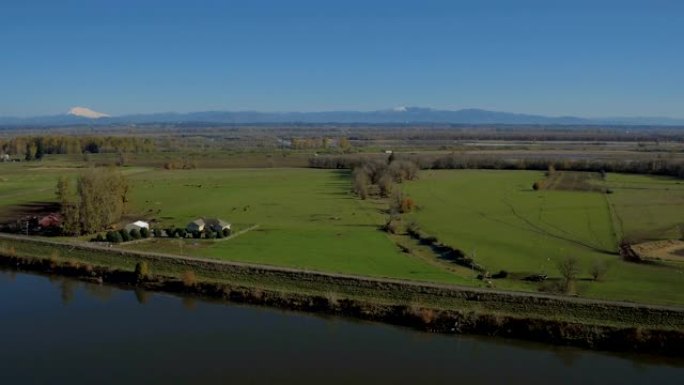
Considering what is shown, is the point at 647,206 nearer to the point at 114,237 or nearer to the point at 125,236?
the point at 125,236

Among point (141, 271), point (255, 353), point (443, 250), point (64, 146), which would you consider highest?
point (64, 146)

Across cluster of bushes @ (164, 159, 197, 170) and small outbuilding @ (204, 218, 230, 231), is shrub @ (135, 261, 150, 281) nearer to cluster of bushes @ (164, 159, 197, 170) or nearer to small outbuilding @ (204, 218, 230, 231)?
small outbuilding @ (204, 218, 230, 231)

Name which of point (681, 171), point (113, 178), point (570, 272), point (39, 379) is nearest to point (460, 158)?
point (681, 171)

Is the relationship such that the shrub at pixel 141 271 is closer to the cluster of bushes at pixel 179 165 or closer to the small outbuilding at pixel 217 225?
the small outbuilding at pixel 217 225

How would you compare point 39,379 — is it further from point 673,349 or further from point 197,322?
point 673,349

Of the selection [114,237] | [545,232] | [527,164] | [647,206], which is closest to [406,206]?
[545,232]
